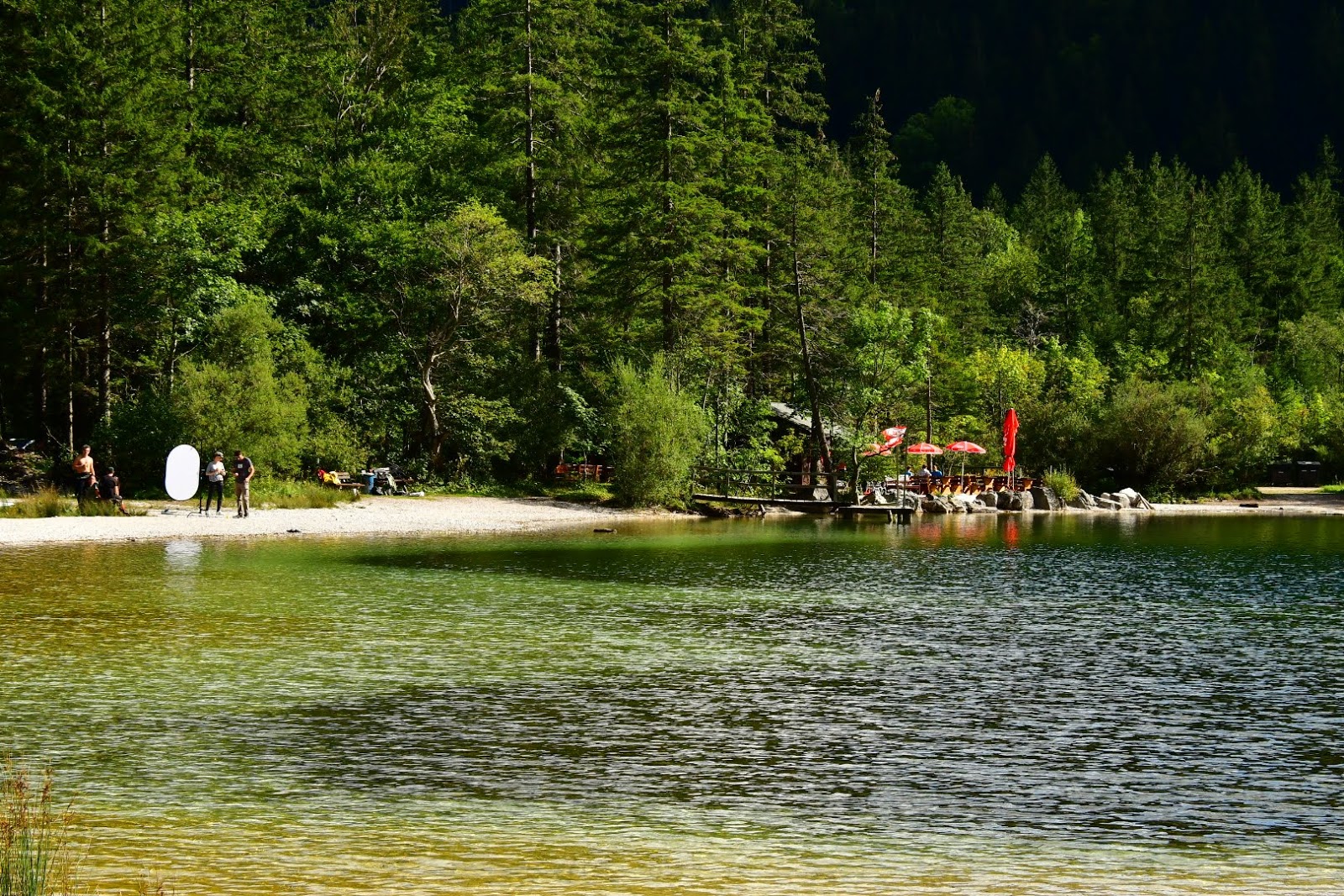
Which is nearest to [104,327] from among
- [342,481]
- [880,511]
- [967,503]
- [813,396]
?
[342,481]

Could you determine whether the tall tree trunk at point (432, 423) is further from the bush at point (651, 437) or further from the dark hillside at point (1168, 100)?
the dark hillside at point (1168, 100)

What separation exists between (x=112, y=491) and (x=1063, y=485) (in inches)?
1669

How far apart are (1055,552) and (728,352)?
22350mm

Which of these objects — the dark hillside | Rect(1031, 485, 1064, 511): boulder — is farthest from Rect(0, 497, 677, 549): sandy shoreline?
the dark hillside

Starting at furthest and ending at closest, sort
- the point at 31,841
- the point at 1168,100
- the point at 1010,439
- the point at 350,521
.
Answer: the point at 1168,100, the point at 1010,439, the point at 350,521, the point at 31,841

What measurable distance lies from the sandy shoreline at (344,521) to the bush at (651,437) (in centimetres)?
115

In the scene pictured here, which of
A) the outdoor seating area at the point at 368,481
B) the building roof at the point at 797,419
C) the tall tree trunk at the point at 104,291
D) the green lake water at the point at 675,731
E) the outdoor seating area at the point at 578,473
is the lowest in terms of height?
the green lake water at the point at 675,731

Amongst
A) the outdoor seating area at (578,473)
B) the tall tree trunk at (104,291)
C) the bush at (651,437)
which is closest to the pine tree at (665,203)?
the bush at (651,437)

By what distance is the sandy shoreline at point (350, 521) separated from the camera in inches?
1411

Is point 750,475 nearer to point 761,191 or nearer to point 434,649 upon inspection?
point 761,191

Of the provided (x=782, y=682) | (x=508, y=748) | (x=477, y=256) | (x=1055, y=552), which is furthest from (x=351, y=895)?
(x=477, y=256)

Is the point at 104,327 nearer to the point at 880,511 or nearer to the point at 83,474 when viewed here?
the point at 83,474

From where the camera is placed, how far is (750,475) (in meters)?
57.9

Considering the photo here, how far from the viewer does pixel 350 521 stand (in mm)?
41469
